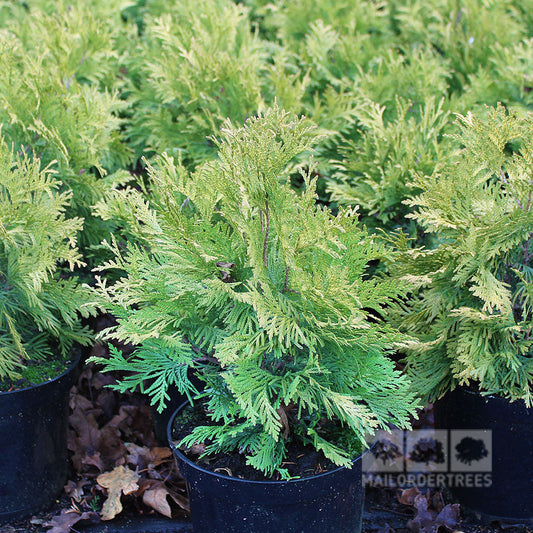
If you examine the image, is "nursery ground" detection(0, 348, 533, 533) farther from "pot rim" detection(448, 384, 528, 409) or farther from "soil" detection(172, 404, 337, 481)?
"soil" detection(172, 404, 337, 481)

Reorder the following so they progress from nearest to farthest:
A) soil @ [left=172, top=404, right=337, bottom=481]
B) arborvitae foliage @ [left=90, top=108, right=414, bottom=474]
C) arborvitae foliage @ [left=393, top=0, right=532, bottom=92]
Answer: arborvitae foliage @ [left=90, top=108, right=414, bottom=474], soil @ [left=172, top=404, right=337, bottom=481], arborvitae foliage @ [left=393, top=0, right=532, bottom=92]

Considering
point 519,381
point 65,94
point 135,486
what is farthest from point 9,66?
point 519,381

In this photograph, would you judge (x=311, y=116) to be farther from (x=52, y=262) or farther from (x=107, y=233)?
(x=52, y=262)

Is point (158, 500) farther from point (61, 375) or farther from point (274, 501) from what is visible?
point (274, 501)

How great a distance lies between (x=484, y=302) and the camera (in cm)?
276

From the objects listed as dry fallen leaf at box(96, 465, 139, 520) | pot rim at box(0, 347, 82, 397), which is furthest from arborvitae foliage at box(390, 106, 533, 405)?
pot rim at box(0, 347, 82, 397)

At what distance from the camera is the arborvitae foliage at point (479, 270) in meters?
2.60

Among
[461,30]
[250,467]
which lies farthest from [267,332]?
[461,30]

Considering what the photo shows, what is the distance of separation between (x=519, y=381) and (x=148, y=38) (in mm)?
3648

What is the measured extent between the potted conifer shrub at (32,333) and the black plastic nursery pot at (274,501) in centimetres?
91

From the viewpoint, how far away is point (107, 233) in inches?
134

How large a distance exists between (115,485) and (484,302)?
78.7 inches

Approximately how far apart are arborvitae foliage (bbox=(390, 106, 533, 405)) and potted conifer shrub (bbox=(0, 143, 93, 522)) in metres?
1.57

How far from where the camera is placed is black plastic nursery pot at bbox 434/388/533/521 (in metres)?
2.72
